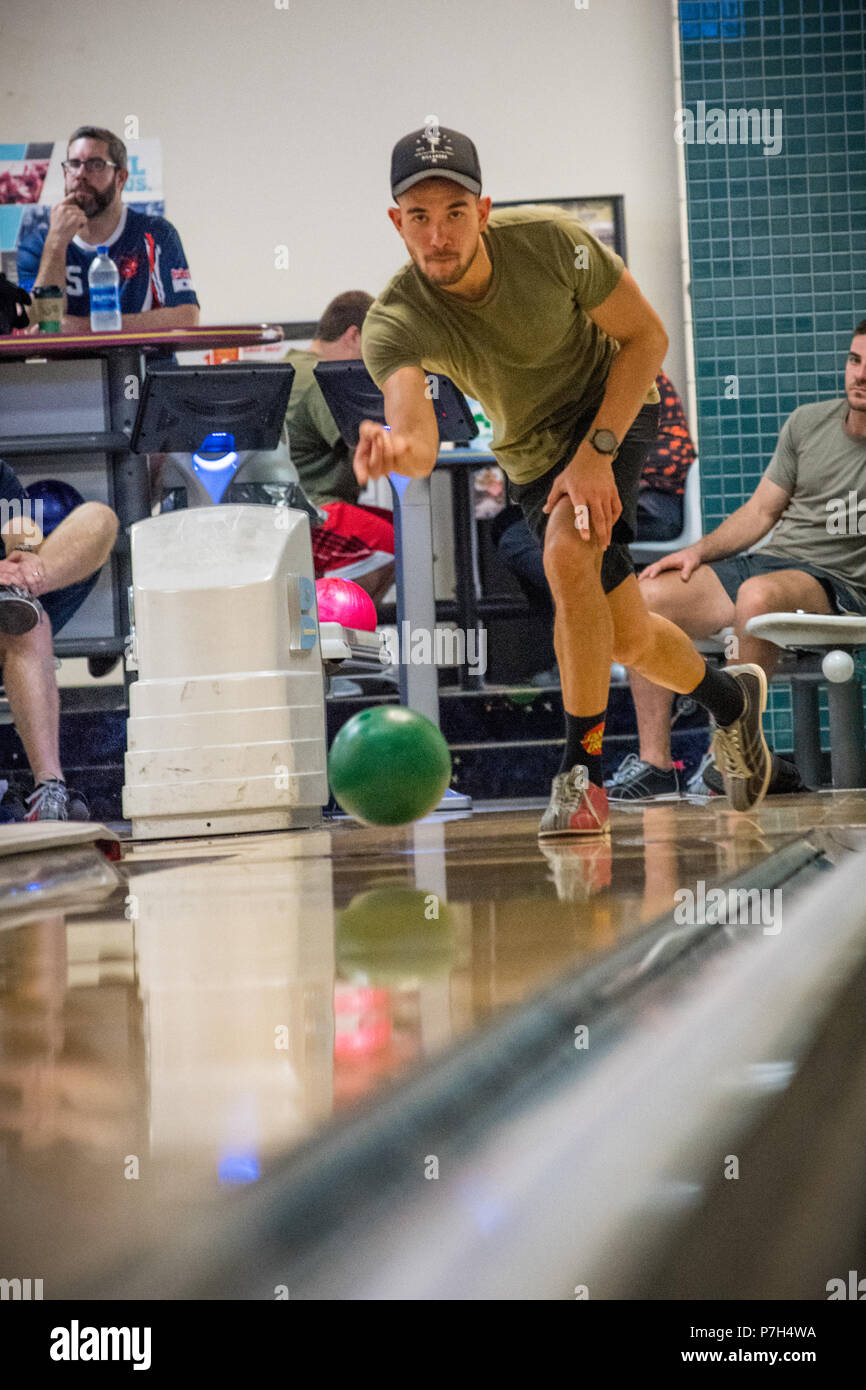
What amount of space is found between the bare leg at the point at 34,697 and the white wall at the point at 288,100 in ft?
9.43

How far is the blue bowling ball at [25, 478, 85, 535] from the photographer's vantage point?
12.1 feet

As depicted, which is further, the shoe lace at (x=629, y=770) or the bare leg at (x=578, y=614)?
the shoe lace at (x=629, y=770)

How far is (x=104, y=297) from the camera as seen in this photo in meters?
3.95

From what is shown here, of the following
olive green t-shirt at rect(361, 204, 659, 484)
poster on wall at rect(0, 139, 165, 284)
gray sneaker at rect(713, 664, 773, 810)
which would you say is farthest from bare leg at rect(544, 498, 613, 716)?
poster on wall at rect(0, 139, 165, 284)

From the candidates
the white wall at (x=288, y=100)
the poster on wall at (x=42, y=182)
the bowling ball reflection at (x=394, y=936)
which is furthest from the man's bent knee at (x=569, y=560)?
the poster on wall at (x=42, y=182)

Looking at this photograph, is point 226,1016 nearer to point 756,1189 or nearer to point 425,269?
point 756,1189

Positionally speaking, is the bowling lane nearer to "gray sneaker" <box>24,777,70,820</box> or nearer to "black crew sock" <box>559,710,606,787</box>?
"black crew sock" <box>559,710,606,787</box>

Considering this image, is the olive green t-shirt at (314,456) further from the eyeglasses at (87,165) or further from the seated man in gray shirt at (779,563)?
the seated man in gray shirt at (779,563)

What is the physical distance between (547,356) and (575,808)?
754 mm

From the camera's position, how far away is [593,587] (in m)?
2.19

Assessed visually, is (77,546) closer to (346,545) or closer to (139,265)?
(346,545)

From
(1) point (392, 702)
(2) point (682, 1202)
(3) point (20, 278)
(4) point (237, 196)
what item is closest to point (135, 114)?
(4) point (237, 196)

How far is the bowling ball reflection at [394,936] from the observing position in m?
0.87

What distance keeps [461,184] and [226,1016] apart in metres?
1.63
